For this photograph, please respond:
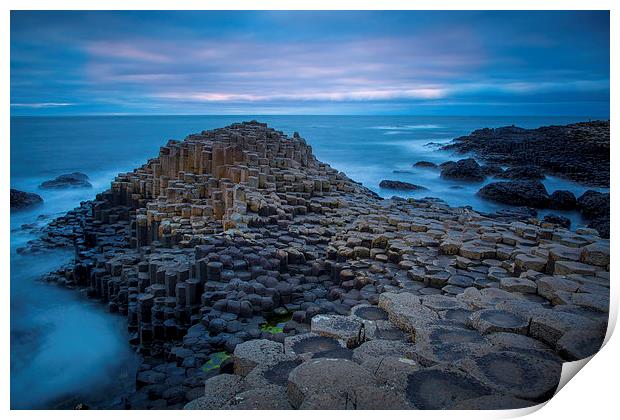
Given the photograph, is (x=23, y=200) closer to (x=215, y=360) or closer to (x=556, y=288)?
(x=215, y=360)

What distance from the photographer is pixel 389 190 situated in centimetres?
968

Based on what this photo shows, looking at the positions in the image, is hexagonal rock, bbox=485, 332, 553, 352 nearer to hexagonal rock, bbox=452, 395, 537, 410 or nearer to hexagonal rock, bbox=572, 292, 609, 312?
hexagonal rock, bbox=452, 395, 537, 410

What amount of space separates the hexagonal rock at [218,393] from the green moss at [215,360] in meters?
0.91

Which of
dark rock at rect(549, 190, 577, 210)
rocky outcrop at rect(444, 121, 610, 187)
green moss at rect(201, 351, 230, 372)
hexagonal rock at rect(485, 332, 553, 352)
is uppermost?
rocky outcrop at rect(444, 121, 610, 187)

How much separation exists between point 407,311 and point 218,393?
141 centimetres

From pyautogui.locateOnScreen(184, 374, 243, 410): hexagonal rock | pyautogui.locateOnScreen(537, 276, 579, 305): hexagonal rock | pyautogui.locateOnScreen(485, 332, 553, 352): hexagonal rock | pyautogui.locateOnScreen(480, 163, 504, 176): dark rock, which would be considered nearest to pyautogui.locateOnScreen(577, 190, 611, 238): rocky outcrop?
pyautogui.locateOnScreen(537, 276, 579, 305): hexagonal rock

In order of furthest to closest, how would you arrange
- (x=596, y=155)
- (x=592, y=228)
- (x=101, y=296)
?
(x=101, y=296) < (x=592, y=228) < (x=596, y=155)

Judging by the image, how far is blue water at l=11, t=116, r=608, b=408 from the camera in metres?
3.19

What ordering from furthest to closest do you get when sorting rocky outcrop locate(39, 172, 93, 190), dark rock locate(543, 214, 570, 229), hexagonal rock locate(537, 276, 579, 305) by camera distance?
rocky outcrop locate(39, 172, 93, 190)
dark rock locate(543, 214, 570, 229)
hexagonal rock locate(537, 276, 579, 305)

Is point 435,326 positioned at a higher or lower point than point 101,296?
higher

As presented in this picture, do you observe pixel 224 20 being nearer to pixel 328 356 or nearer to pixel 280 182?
pixel 328 356

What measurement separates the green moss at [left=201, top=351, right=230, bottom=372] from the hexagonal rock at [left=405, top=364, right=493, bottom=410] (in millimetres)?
1693
